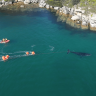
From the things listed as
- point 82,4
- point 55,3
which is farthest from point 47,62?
point 55,3

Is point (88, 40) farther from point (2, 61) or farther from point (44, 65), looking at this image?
point (2, 61)

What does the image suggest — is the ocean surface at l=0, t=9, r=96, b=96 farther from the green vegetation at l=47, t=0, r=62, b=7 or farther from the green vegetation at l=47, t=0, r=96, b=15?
the green vegetation at l=47, t=0, r=62, b=7

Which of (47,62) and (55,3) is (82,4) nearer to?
(55,3)

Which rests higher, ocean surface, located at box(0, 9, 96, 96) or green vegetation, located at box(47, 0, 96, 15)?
green vegetation, located at box(47, 0, 96, 15)

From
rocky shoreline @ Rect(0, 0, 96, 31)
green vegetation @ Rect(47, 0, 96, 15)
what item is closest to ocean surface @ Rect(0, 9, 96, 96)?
rocky shoreline @ Rect(0, 0, 96, 31)

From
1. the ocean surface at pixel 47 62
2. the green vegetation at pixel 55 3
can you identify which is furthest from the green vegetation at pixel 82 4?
the ocean surface at pixel 47 62
